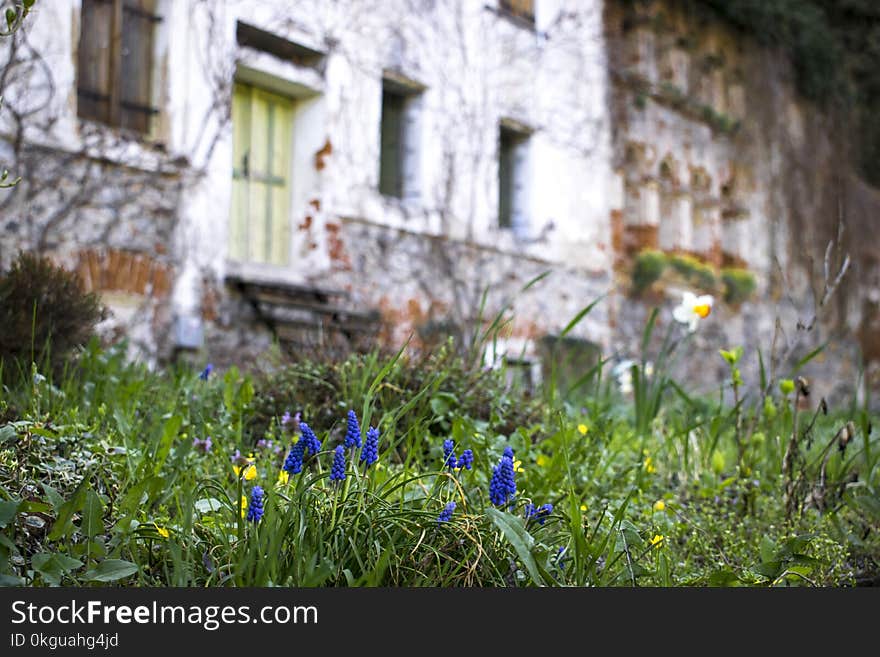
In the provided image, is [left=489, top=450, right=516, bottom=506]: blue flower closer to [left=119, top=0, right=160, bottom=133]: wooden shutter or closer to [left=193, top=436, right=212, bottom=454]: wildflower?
[left=193, top=436, right=212, bottom=454]: wildflower

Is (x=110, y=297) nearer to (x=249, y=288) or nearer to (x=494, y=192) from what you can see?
(x=249, y=288)

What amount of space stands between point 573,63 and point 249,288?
4382 mm

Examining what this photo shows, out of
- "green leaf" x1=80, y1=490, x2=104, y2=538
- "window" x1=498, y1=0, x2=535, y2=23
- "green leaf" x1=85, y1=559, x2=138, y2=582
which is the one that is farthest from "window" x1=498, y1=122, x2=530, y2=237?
"green leaf" x1=85, y1=559, x2=138, y2=582

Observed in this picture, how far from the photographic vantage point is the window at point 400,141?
7.93m

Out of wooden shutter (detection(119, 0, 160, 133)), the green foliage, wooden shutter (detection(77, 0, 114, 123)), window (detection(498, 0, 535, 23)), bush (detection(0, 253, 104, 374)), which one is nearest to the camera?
bush (detection(0, 253, 104, 374))

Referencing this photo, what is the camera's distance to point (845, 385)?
1269cm

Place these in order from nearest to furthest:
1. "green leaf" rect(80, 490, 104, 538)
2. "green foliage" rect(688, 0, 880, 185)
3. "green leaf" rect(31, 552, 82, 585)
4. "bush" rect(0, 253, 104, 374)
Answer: "green leaf" rect(31, 552, 82, 585)
"green leaf" rect(80, 490, 104, 538)
"bush" rect(0, 253, 104, 374)
"green foliage" rect(688, 0, 880, 185)

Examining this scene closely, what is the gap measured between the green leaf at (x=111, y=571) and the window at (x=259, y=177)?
16.4 ft

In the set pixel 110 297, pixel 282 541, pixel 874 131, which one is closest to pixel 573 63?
pixel 110 297

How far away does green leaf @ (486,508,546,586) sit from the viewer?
79.0 inches

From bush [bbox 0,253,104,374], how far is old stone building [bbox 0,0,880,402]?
42.7 inches

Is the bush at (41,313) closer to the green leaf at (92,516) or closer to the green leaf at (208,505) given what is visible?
the green leaf at (208,505)

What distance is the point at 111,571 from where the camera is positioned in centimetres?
198

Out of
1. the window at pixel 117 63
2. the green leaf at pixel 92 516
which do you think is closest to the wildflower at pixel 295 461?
the green leaf at pixel 92 516
